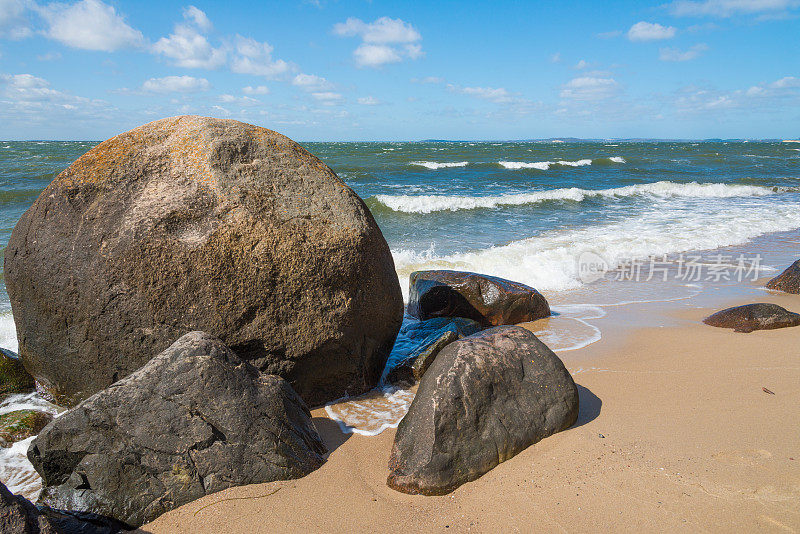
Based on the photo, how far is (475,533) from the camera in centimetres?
240

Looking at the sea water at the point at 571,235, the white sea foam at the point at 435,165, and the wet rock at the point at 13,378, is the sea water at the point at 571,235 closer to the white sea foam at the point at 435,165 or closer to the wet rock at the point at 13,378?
the wet rock at the point at 13,378

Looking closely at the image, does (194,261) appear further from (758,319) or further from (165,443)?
(758,319)

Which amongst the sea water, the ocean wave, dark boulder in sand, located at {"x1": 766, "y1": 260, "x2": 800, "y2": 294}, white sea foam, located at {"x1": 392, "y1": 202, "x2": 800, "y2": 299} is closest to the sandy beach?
the sea water

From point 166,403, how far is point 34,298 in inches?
66.6

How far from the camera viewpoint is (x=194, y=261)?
3.41m

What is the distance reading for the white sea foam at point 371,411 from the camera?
140 inches

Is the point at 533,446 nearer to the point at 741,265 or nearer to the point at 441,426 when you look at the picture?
the point at 441,426

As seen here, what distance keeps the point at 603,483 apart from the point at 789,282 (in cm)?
592

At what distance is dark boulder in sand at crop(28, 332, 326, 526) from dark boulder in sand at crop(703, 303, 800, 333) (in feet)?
14.9

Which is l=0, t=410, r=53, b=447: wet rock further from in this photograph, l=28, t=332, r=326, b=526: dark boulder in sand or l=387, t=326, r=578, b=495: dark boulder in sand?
l=387, t=326, r=578, b=495: dark boulder in sand

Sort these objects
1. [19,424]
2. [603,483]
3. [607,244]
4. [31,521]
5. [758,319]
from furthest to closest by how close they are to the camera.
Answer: [607,244] < [758,319] < [19,424] < [603,483] < [31,521]

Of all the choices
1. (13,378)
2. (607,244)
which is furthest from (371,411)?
(607,244)

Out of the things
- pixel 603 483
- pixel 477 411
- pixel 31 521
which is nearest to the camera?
pixel 31 521

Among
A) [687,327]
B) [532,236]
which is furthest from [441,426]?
[532,236]
